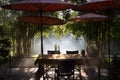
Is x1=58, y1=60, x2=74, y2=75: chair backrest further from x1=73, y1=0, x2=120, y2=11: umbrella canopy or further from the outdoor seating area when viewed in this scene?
x1=73, y1=0, x2=120, y2=11: umbrella canopy

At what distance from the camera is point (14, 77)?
10.1m

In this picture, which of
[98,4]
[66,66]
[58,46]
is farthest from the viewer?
[58,46]

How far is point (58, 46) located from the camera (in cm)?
1731

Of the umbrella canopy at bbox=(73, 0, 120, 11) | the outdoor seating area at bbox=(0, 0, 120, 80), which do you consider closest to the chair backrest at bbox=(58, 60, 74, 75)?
the outdoor seating area at bbox=(0, 0, 120, 80)

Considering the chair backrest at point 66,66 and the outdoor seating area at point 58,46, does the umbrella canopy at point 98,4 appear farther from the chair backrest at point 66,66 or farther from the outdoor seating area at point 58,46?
the chair backrest at point 66,66

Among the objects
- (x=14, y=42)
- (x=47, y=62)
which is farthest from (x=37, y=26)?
(x=47, y=62)

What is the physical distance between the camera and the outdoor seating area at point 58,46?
29.9 feet

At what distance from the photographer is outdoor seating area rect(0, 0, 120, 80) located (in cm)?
912

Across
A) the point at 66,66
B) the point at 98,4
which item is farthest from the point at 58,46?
the point at 98,4

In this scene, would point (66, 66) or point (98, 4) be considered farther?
point (66, 66)

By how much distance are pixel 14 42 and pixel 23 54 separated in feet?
3.23

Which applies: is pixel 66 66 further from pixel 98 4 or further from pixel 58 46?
pixel 58 46

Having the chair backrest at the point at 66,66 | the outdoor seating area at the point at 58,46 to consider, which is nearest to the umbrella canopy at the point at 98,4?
the outdoor seating area at the point at 58,46

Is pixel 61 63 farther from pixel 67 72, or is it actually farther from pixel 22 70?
pixel 22 70
